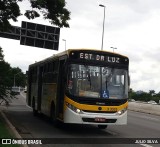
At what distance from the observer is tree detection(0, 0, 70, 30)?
62.4 ft

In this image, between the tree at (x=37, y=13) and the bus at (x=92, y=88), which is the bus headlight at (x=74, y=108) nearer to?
the bus at (x=92, y=88)

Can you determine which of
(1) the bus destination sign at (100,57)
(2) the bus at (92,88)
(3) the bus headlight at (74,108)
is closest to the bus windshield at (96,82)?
(2) the bus at (92,88)

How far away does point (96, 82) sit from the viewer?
1630cm

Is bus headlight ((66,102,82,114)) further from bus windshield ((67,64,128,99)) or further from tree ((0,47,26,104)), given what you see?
tree ((0,47,26,104))

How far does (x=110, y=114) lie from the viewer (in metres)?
16.3

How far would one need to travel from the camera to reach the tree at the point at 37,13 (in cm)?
1902

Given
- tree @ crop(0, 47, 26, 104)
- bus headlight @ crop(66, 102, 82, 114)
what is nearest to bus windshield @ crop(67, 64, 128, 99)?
bus headlight @ crop(66, 102, 82, 114)

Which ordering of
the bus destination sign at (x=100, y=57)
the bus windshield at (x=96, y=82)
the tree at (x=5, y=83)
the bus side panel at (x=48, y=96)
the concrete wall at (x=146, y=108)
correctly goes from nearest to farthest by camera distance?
1. the bus windshield at (x=96, y=82)
2. the bus destination sign at (x=100, y=57)
3. the bus side panel at (x=48, y=96)
4. the tree at (x=5, y=83)
5. the concrete wall at (x=146, y=108)

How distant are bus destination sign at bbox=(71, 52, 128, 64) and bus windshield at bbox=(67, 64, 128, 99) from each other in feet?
1.02

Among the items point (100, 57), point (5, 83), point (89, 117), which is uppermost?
point (100, 57)

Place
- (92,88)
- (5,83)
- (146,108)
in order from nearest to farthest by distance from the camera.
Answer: (92,88)
(5,83)
(146,108)

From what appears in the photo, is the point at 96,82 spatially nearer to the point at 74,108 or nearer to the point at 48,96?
the point at 74,108

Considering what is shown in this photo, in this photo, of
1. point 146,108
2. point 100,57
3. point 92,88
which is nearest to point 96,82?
point 92,88

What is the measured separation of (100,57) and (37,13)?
192 inches
